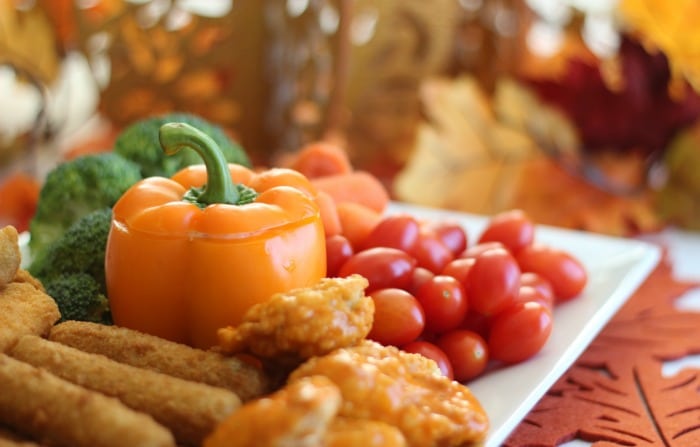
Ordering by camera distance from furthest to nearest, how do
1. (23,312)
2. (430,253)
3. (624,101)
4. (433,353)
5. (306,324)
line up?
(624,101)
(430,253)
(433,353)
(23,312)
(306,324)

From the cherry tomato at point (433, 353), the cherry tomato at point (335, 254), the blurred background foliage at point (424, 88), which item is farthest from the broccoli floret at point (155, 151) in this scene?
the cherry tomato at point (433, 353)

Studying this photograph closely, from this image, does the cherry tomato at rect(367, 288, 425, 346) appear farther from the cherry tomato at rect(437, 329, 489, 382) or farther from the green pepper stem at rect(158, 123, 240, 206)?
the green pepper stem at rect(158, 123, 240, 206)

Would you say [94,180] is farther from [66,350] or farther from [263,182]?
[66,350]

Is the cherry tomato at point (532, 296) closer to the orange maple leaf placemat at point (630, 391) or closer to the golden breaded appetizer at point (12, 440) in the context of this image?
the orange maple leaf placemat at point (630, 391)

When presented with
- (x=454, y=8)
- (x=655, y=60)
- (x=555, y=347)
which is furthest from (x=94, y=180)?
(x=655, y=60)

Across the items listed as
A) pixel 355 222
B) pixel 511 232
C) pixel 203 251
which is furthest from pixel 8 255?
pixel 511 232

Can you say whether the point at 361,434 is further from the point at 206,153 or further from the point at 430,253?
the point at 430,253

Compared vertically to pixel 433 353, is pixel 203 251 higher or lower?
higher

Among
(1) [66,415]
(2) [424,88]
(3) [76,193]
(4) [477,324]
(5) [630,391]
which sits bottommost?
(5) [630,391]

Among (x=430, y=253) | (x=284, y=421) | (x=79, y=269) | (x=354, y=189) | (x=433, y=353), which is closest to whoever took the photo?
(x=284, y=421)
